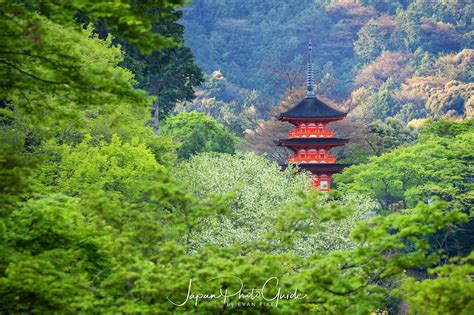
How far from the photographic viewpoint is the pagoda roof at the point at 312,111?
61250 millimetres

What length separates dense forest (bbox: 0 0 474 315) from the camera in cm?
1365

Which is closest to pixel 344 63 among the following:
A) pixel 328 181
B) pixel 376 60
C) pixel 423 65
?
pixel 376 60

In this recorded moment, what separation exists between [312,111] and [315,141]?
2040mm

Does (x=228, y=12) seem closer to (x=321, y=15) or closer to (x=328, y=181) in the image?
(x=321, y=15)

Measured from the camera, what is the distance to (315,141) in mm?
60906

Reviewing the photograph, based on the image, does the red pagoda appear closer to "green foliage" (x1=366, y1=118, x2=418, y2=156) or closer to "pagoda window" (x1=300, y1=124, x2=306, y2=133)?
"pagoda window" (x1=300, y1=124, x2=306, y2=133)

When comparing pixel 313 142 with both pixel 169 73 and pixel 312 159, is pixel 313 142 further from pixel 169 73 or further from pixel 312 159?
pixel 169 73

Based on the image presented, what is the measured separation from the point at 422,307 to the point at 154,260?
357cm

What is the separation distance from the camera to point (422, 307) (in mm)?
13445

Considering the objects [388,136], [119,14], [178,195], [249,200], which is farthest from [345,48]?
[119,14]

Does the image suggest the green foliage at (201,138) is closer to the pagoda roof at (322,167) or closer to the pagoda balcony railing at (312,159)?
the pagoda balcony railing at (312,159)

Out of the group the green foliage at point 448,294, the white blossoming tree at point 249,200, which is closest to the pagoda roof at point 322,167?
the white blossoming tree at point 249,200

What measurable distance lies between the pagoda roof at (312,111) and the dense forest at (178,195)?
10.8 feet

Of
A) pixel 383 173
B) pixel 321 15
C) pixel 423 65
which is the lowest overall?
pixel 383 173
